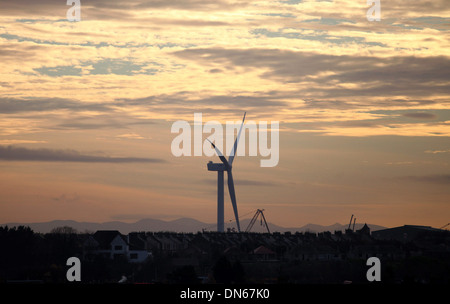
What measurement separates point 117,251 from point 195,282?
70.3m

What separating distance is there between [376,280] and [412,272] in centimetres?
1943

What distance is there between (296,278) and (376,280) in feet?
69.9

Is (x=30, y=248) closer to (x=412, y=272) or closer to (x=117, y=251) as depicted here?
(x=117, y=251)
